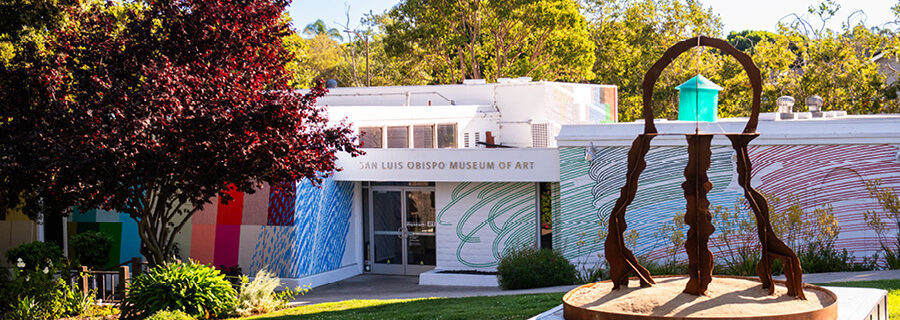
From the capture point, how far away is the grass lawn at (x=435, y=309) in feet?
38.4

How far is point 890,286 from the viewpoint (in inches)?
486

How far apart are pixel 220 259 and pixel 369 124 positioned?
15.3 feet

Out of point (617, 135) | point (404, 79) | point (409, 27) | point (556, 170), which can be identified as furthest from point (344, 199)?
point (404, 79)

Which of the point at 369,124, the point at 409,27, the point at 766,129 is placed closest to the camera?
the point at 766,129

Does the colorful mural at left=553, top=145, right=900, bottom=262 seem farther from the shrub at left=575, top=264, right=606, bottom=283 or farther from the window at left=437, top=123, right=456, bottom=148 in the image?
the window at left=437, top=123, right=456, bottom=148

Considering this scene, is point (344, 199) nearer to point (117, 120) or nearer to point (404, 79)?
point (117, 120)

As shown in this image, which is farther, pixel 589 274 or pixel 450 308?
pixel 589 274

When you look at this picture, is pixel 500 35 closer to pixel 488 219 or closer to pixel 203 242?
pixel 488 219

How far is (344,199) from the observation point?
21016 millimetres

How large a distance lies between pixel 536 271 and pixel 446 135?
892 cm

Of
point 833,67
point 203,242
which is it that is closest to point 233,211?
point 203,242

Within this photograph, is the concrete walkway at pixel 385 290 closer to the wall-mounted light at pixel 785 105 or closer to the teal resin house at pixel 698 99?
the wall-mounted light at pixel 785 105

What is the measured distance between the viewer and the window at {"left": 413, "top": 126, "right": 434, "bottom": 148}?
2383cm

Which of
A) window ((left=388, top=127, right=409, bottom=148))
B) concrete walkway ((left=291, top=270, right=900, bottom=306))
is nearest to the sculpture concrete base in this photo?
concrete walkway ((left=291, top=270, right=900, bottom=306))
